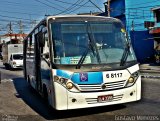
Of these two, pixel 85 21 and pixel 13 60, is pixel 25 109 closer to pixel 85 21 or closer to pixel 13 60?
pixel 85 21

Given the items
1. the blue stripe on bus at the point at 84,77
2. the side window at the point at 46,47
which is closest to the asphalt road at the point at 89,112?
the blue stripe on bus at the point at 84,77

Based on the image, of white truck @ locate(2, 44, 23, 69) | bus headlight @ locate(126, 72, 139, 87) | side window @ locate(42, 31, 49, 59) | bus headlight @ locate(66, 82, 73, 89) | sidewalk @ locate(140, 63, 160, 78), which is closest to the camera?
bus headlight @ locate(66, 82, 73, 89)

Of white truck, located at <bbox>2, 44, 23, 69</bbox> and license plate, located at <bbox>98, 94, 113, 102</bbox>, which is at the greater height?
white truck, located at <bbox>2, 44, 23, 69</bbox>

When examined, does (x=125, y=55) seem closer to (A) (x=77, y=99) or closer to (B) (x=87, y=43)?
(B) (x=87, y=43)

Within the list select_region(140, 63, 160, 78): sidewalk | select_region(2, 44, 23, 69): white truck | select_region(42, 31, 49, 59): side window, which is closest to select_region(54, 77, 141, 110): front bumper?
select_region(42, 31, 49, 59): side window

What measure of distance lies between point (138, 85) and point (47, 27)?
9.20 ft

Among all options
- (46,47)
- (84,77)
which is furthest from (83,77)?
(46,47)

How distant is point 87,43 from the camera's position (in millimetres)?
8172

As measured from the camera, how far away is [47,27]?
27.3 ft

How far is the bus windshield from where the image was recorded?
7961 millimetres

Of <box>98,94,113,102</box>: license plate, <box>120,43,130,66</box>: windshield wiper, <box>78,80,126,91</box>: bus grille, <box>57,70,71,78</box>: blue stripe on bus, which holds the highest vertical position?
<box>120,43,130,66</box>: windshield wiper

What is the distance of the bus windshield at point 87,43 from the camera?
26.1 ft

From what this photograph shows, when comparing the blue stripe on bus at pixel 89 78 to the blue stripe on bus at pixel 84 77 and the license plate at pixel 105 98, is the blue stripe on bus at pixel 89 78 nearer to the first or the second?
the blue stripe on bus at pixel 84 77

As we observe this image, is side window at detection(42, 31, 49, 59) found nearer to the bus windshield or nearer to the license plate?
the bus windshield
